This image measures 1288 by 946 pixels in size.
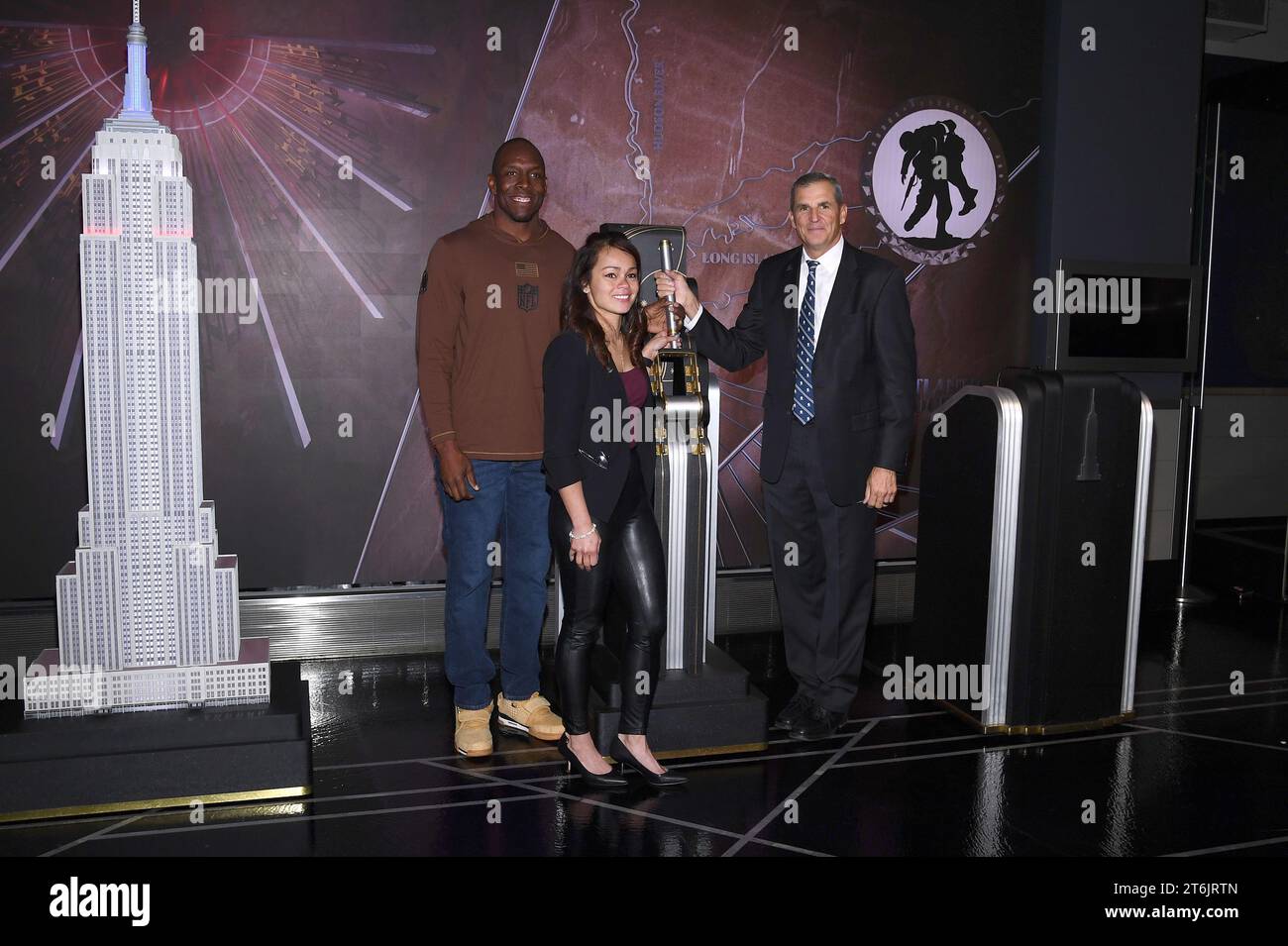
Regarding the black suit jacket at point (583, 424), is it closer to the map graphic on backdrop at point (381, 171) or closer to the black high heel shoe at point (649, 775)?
the black high heel shoe at point (649, 775)

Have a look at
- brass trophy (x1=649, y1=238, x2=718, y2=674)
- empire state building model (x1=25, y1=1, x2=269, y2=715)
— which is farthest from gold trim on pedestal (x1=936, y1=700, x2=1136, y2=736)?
empire state building model (x1=25, y1=1, x2=269, y2=715)

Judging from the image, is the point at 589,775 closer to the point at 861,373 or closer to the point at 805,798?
the point at 805,798

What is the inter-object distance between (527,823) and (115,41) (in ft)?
11.5

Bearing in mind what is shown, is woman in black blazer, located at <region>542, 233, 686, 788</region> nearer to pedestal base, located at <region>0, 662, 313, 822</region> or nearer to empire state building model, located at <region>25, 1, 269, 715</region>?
pedestal base, located at <region>0, 662, 313, 822</region>

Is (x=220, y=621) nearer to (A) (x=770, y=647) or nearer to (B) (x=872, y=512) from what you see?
(B) (x=872, y=512)

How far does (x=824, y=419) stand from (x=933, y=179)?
226cm

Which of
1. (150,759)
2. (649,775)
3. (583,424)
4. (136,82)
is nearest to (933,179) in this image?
(583,424)

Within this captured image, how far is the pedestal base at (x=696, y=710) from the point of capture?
3486 millimetres

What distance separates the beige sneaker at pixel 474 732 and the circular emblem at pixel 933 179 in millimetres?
3113

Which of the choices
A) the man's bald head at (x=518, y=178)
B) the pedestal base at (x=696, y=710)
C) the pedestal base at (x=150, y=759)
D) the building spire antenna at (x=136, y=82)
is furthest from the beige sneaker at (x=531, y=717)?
the building spire antenna at (x=136, y=82)

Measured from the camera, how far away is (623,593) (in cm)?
315

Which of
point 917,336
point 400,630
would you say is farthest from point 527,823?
point 917,336

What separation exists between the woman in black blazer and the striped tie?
0.69m

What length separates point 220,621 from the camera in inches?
131
